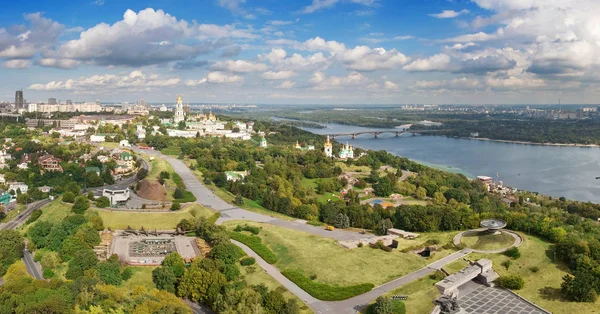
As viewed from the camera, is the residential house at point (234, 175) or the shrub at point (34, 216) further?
the residential house at point (234, 175)

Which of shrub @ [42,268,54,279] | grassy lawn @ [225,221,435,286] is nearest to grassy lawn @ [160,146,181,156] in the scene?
grassy lawn @ [225,221,435,286]

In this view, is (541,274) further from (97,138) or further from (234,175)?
(97,138)

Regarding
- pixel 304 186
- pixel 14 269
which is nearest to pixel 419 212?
pixel 304 186

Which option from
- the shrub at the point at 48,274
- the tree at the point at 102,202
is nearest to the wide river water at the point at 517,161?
the tree at the point at 102,202

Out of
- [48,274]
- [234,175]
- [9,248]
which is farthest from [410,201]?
[9,248]

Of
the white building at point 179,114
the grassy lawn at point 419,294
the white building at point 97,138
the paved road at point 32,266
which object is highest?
the white building at point 179,114

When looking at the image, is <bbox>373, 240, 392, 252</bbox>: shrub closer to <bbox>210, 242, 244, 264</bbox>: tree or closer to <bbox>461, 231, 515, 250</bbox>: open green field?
<bbox>461, 231, 515, 250</bbox>: open green field

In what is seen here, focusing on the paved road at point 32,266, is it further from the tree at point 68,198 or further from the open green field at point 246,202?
the open green field at point 246,202
